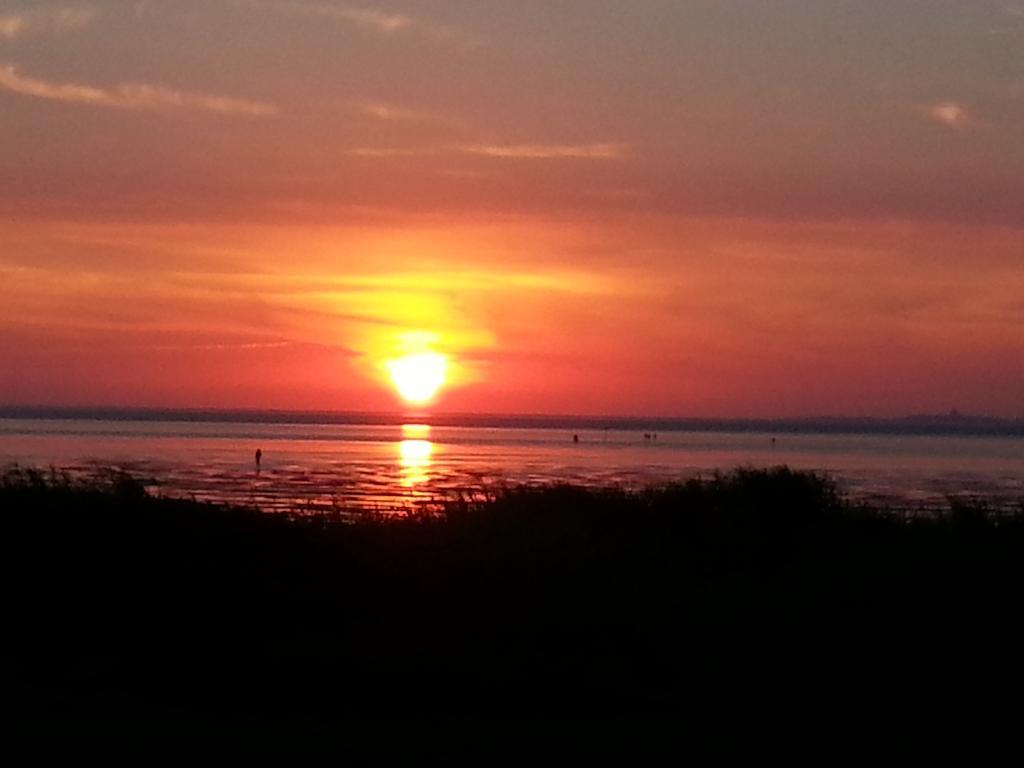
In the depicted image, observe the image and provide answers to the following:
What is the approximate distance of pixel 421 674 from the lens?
10.5 metres

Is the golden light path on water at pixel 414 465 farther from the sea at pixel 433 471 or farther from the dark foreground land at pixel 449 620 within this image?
the dark foreground land at pixel 449 620

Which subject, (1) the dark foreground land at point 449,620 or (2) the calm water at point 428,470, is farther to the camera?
(2) the calm water at point 428,470

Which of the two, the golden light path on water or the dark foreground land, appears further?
the golden light path on water

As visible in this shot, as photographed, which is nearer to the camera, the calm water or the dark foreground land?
the dark foreground land

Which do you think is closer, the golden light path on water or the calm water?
the calm water

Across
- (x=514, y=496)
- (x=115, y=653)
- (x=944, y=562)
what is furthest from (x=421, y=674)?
(x=514, y=496)

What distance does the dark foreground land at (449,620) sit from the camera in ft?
33.6

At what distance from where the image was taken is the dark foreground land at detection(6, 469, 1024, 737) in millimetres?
10250

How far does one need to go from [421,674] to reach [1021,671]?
4583 mm

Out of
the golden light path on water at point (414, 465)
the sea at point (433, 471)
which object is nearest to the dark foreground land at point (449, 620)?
the sea at point (433, 471)

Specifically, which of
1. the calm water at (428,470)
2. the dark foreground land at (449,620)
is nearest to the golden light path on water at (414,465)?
the calm water at (428,470)

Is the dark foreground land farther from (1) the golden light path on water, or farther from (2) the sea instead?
(1) the golden light path on water

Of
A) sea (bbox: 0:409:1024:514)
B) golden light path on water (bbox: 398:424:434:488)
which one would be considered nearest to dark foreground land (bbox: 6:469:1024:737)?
sea (bbox: 0:409:1024:514)

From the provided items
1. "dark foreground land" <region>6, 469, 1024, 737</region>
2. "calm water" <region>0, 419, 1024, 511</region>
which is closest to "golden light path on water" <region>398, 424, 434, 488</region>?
"calm water" <region>0, 419, 1024, 511</region>
